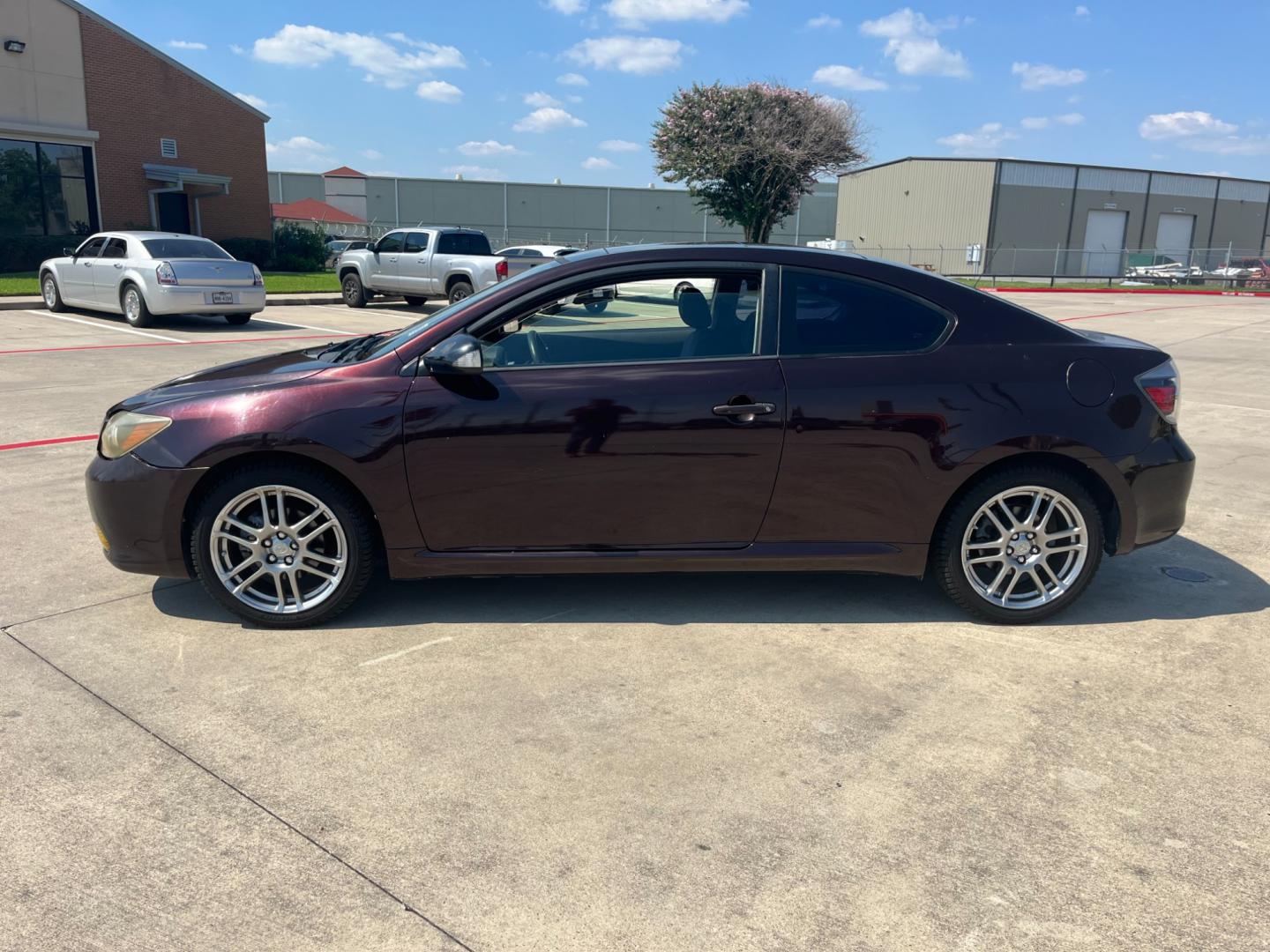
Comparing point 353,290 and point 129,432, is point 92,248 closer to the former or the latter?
point 353,290

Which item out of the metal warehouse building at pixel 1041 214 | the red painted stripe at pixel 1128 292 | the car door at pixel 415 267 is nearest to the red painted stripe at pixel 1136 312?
the red painted stripe at pixel 1128 292

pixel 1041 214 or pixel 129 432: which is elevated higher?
pixel 1041 214

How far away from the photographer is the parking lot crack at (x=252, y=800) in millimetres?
2405

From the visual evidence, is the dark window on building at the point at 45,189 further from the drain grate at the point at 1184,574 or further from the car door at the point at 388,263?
the drain grate at the point at 1184,574

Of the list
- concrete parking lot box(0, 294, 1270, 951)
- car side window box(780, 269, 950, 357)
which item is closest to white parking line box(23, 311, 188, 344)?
concrete parking lot box(0, 294, 1270, 951)

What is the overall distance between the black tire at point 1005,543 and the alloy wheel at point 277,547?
2.55 meters

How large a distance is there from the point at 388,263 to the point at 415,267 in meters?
0.84

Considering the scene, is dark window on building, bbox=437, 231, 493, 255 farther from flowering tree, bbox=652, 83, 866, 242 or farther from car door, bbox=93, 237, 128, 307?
flowering tree, bbox=652, 83, 866, 242

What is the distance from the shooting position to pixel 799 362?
4027 mm

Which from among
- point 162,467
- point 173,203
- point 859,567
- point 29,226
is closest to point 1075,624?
point 859,567

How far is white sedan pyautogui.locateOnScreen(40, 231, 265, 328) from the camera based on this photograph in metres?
14.9

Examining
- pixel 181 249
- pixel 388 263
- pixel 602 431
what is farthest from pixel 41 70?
pixel 602 431

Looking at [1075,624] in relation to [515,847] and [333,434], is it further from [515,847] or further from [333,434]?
[333,434]

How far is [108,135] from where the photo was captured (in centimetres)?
2809
